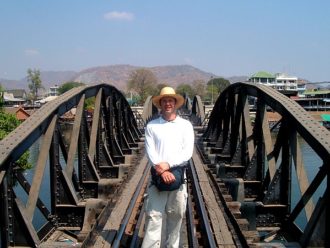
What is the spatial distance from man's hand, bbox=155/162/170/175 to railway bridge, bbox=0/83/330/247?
1.49 m

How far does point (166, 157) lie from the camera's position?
16.4 feet

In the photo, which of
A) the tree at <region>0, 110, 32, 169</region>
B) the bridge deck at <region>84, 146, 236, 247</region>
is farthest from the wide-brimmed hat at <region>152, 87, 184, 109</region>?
the tree at <region>0, 110, 32, 169</region>

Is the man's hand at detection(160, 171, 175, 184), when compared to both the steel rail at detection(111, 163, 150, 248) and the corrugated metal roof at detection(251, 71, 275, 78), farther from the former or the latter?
the corrugated metal roof at detection(251, 71, 275, 78)

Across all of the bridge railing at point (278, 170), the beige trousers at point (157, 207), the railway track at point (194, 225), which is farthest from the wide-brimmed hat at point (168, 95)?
the railway track at point (194, 225)

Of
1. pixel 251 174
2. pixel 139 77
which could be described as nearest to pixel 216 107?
pixel 251 174

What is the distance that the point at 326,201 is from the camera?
5.20 m

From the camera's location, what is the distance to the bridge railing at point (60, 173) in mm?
5555

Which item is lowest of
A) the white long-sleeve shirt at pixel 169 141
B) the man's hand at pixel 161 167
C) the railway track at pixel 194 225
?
the railway track at pixel 194 225

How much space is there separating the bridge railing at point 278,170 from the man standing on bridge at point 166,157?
4.92 feet

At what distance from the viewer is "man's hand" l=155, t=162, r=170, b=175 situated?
490 centimetres

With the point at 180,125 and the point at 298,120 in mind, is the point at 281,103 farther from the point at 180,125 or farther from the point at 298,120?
the point at 180,125

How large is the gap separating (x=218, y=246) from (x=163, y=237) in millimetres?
784

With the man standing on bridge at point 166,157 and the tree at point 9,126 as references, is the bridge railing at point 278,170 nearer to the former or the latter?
the man standing on bridge at point 166,157

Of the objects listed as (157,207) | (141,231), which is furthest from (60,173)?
(157,207)
